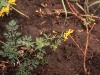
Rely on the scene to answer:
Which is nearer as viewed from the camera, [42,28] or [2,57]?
[2,57]

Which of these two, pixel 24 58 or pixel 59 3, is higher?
pixel 59 3

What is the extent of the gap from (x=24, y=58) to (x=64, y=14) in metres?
0.67

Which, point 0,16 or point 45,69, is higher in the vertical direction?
point 0,16

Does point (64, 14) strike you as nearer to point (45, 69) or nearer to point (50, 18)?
point (50, 18)

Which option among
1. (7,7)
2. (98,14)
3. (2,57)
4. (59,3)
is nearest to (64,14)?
(59,3)

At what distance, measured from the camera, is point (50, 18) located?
2.56m

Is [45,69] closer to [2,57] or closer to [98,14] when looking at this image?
[2,57]

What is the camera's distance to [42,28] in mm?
2484

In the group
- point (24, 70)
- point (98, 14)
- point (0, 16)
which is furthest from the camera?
point (98, 14)

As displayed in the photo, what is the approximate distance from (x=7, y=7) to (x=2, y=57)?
18.4 inches

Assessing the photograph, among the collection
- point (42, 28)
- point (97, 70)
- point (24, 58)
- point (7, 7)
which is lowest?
point (97, 70)

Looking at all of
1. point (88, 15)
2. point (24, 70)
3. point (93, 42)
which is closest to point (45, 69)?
point (24, 70)

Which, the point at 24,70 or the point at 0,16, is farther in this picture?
the point at 0,16

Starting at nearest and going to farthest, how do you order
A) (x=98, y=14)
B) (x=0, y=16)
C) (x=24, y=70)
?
1. (x=24, y=70)
2. (x=0, y=16)
3. (x=98, y=14)
